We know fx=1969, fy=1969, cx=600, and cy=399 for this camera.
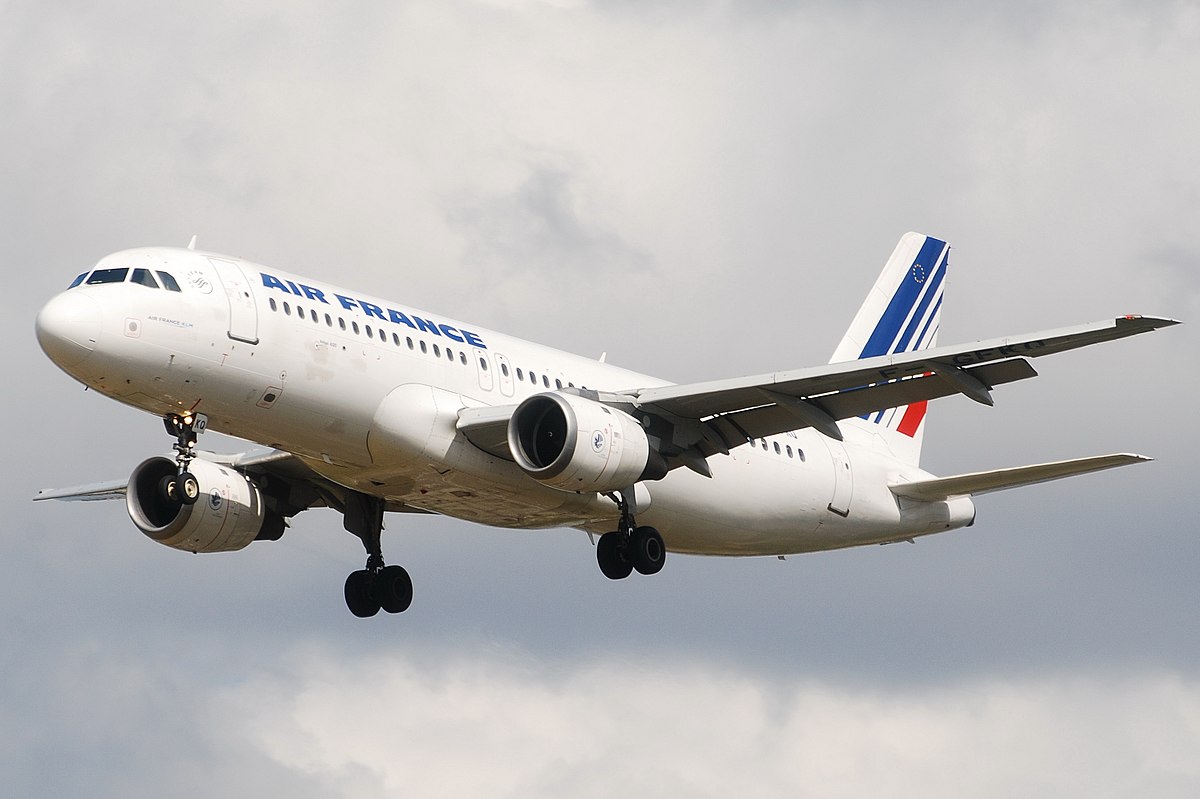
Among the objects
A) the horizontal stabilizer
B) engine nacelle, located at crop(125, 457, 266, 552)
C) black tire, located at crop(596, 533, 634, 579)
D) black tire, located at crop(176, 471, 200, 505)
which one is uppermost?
the horizontal stabilizer

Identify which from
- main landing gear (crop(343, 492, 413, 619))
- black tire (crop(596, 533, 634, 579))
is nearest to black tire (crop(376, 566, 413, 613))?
main landing gear (crop(343, 492, 413, 619))

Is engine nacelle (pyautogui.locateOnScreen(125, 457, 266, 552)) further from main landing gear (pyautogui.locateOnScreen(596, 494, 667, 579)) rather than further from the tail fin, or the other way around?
the tail fin

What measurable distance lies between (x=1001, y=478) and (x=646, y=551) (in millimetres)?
8133

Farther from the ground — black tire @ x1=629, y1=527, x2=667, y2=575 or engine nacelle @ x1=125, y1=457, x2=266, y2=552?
black tire @ x1=629, y1=527, x2=667, y2=575

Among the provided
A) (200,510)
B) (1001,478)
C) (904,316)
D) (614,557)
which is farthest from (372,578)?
(904,316)

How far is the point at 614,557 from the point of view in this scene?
4188 cm

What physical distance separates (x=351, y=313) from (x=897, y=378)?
10826mm

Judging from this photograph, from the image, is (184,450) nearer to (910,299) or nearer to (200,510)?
(200,510)

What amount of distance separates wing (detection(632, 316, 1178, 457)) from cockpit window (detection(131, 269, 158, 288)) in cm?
1005

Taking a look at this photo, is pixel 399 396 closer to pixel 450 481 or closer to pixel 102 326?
pixel 450 481

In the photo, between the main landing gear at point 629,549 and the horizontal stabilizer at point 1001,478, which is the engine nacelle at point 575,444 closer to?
the main landing gear at point 629,549

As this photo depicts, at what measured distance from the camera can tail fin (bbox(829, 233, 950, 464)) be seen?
51500 millimetres

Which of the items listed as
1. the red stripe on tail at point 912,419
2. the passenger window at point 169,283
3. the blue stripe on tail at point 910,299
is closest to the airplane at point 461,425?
the passenger window at point 169,283

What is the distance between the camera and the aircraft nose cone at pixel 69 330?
34938 mm
